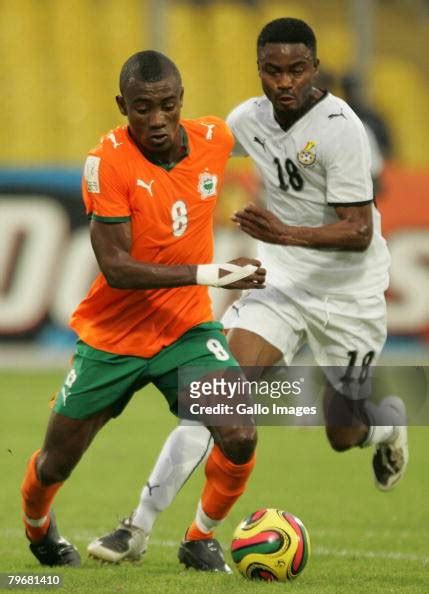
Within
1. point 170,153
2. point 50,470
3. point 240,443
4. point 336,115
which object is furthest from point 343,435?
point 170,153

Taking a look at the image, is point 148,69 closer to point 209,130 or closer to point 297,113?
point 209,130

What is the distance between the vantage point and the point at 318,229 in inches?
236

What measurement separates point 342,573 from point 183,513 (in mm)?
1957

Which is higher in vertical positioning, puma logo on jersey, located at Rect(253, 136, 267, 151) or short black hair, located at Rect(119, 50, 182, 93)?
short black hair, located at Rect(119, 50, 182, 93)

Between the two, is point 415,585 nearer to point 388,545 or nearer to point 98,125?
point 388,545

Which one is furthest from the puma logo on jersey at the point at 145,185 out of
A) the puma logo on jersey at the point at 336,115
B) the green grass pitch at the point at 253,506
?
the green grass pitch at the point at 253,506

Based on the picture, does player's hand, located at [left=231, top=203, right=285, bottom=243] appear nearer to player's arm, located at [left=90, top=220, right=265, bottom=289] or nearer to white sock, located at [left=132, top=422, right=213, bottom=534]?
player's arm, located at [left=90, top=220, right=265, bottom=289]

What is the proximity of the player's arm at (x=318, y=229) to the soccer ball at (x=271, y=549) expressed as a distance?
46.6 inches

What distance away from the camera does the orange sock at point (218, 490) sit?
18.7ft

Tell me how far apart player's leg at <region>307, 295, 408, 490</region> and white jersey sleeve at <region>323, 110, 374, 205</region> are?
71 centimetres

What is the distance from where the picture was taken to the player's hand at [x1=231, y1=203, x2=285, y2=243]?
18.9 ft

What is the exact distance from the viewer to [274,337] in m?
6.47

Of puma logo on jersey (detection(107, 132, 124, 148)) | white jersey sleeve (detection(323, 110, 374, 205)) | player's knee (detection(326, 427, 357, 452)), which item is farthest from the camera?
player's knee (detection(326, 427, 357, 452))

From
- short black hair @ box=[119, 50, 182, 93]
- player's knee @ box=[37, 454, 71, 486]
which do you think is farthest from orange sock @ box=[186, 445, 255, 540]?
short black hair @ box=[119, 50, 182, 93]
